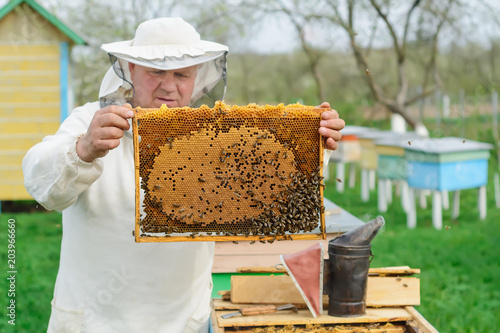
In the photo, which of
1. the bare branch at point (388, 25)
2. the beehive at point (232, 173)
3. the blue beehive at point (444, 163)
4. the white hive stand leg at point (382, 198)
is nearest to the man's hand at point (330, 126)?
the beehive at point (232, 173)

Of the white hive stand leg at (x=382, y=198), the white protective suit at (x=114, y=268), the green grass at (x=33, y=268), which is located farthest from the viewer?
the white hive stand leg at (x=382, y=198)

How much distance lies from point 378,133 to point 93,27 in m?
7.14

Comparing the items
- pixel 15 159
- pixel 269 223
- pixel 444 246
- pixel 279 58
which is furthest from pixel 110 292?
pixel 279 58

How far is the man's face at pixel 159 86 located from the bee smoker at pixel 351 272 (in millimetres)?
1136

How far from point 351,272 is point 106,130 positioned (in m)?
1.29

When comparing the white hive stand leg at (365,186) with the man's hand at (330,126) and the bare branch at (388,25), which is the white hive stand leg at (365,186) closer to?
the bare branch at (388,25)

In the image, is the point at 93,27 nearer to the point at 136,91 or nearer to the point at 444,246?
the point at 444,246

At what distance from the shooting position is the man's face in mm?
2951

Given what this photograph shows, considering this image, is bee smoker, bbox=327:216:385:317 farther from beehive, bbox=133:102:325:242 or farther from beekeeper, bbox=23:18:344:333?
beekeeper, bbox=23:18:344:333

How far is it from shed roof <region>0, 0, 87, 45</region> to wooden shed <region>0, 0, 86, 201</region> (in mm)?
133

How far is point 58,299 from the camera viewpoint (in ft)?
9.67

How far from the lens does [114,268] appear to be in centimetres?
286

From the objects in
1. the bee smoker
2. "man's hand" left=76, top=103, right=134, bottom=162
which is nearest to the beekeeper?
"man's hand" left=76, top=103, right=134, bottom=162

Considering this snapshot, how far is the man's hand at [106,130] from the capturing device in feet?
7.63
